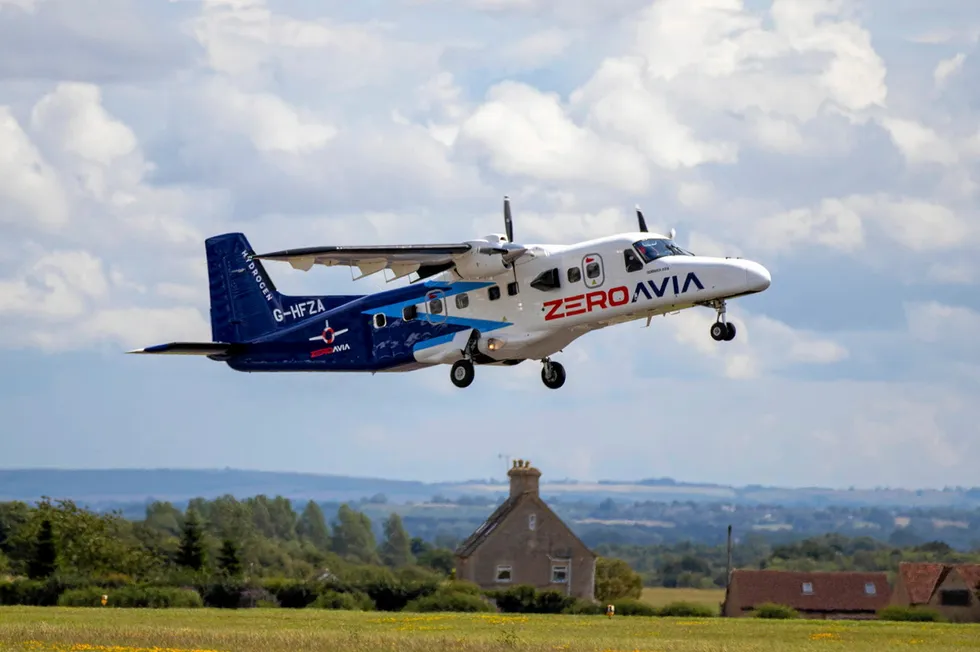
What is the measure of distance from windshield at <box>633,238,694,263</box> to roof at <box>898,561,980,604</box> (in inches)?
1984

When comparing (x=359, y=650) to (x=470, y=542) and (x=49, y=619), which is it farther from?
(x=470, y=542)

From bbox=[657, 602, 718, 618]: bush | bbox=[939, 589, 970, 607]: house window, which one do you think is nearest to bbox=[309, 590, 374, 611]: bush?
bbox=[657, 602, 718, 618]: bush

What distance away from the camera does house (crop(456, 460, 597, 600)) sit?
273 ft

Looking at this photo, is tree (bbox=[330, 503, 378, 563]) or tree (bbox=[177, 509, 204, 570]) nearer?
tree (bbox=[177, 509, 204, 570])

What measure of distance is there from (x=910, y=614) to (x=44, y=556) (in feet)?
134

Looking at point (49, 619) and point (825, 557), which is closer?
point (49, 619)

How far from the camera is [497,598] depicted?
74875 millimetres

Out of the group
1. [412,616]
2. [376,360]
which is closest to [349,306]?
[376,360]

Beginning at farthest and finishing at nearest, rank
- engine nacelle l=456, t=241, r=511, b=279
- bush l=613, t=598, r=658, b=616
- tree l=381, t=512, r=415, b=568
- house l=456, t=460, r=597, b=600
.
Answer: tree l=381, t=512, r=415, b=568 < house l=456, t=460, r=597, b=600 < bush l=613, t=598, r=658, b=616 < engine nacelle l=456, t=241, r=511, b=279

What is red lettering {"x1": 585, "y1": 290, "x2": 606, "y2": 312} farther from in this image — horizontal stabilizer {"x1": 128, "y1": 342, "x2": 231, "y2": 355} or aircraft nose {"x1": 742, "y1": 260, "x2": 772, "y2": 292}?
horizontal stabilizer {"x1": 128, "y1": 342, "x2": 231, "y2": 355}

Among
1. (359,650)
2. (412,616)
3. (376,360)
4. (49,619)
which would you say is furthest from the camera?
(412,616)

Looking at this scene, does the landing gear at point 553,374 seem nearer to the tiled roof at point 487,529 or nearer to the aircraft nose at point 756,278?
the aircraft nose at point 756,278

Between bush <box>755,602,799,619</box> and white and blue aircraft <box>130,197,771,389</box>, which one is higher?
white and blue aircraft <box>130,197,771,389</box>

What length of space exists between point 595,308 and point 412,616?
26.5 metres
